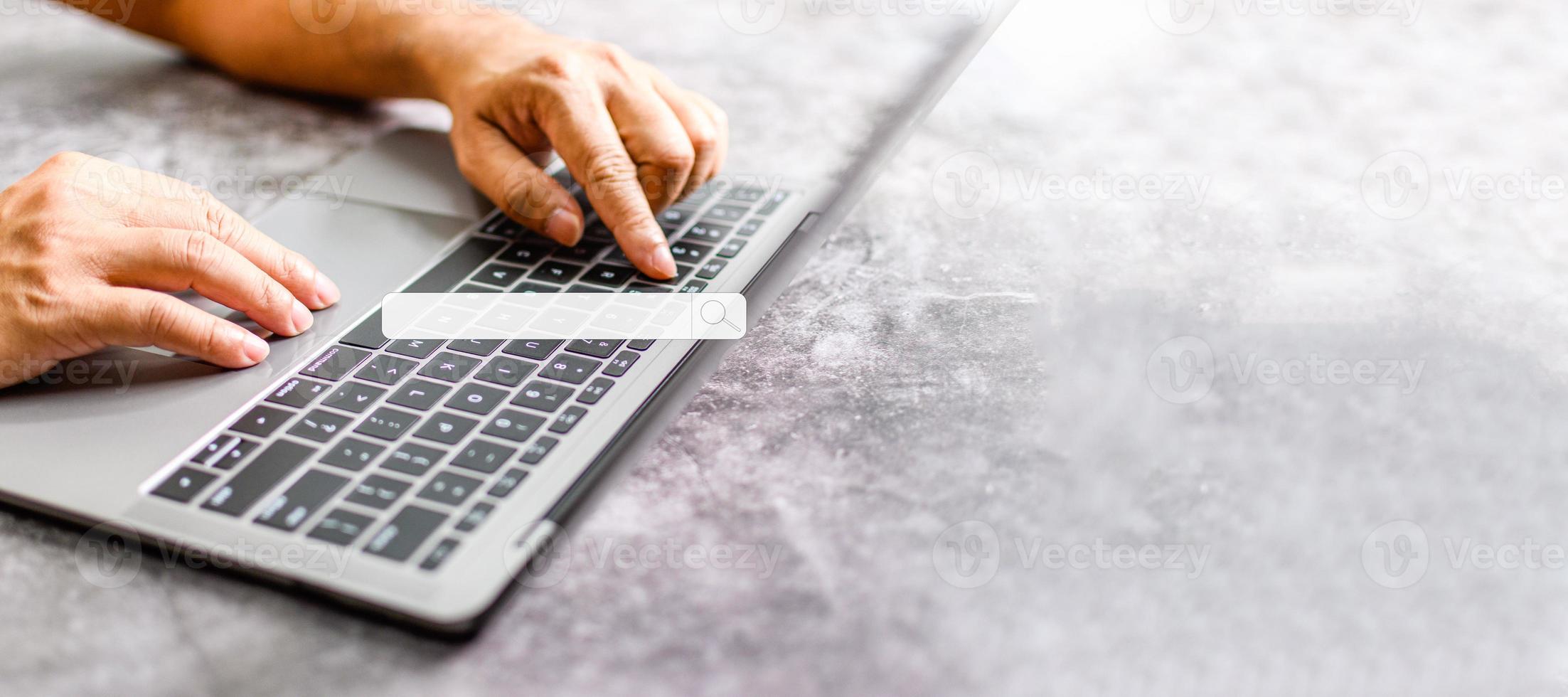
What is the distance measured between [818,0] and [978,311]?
674 millimetres

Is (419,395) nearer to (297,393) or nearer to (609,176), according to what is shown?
(297,393)

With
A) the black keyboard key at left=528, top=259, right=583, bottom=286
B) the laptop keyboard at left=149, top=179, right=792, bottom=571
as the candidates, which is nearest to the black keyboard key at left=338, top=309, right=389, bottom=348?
the laptop keyboard at left=149, top=179, right=792, bottom=571

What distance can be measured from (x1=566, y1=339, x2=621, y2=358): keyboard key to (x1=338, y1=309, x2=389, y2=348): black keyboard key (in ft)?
0.37

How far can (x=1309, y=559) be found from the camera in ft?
1.57

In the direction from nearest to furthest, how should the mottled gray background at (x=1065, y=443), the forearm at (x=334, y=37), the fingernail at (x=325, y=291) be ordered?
the mottled gray background at (x=1065, y=443) < the fingernail at (x=325, y=291) < the forearm at (x=334, y=37)

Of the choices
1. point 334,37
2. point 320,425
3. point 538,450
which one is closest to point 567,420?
point 538,450

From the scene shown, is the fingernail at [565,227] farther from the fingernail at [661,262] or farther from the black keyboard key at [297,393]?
the black keyboard key at [297,393]

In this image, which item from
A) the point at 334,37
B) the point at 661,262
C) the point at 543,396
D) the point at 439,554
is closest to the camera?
the point at 439,554

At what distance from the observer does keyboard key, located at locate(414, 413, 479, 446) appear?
51 centimetres

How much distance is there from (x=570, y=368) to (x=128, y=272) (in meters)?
0.27

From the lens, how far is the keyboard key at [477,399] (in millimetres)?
537

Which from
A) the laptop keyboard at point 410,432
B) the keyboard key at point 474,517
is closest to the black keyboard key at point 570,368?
the laptop keyboard at point 410,432

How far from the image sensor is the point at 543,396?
1.79 ft

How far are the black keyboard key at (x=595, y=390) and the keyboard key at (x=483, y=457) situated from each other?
53 millimetres
